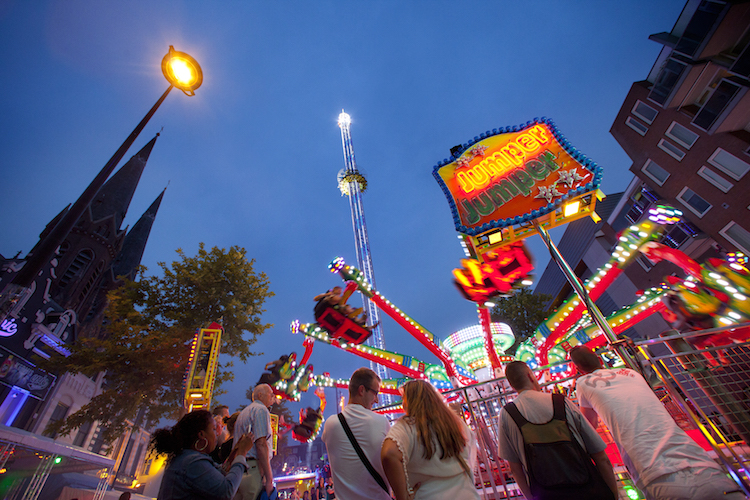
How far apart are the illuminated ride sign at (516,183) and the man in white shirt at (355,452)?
6.87 meters

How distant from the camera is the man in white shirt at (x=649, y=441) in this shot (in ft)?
7.42

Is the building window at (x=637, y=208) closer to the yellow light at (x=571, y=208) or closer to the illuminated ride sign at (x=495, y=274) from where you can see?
the yellow light at (x=571, y=208)

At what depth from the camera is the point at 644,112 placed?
2050cm

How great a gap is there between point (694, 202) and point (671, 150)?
3.37 meters

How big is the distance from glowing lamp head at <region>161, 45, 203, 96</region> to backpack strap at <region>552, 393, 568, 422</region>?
7.72 meters

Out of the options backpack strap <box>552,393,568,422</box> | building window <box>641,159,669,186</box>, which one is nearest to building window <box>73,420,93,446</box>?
backpack strap <box>552,393,568,422</box>

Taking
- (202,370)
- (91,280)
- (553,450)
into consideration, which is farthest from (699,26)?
(91,280)

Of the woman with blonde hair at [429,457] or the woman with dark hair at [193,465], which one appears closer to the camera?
the woman with blonde hair at [429,457]

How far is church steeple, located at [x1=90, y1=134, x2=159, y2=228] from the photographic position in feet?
115

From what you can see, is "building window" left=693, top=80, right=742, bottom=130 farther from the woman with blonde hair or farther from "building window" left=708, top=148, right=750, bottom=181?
the woman with blonde hair

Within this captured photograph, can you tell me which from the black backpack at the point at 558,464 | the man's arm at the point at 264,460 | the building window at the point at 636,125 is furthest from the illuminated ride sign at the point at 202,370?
the building window at the point at 636,125

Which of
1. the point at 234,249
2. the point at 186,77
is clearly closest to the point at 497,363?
the point at 186,77

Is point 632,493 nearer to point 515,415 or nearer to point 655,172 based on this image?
point 515,415

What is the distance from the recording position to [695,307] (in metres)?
7.95
